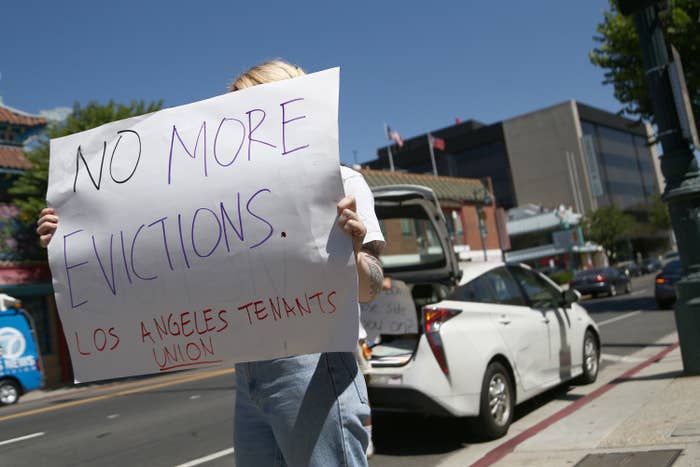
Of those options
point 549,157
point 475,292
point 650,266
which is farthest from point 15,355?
point 549,157

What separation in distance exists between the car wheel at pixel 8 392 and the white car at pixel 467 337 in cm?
1256

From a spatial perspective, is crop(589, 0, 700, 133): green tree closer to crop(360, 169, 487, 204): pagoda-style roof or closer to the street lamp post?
the street lamp post

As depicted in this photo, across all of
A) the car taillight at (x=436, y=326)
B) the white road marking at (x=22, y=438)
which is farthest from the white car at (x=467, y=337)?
the white road marking at (x=22, y=438)

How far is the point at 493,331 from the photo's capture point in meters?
5.91

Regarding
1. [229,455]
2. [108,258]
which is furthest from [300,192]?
[229,455]

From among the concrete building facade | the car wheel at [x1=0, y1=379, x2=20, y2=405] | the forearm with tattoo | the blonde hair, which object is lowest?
the car wheel at [x1=0, y1=379, x2=20, y2=405]

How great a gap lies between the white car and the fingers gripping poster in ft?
11.7

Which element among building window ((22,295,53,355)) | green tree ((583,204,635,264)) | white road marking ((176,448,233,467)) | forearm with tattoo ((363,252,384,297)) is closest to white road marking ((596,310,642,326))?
white road marking ((176,448,233,467))

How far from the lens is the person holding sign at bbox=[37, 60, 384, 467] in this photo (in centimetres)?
202

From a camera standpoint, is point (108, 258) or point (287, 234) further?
point (108, 258)

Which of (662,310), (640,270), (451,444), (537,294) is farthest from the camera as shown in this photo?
(640,270)

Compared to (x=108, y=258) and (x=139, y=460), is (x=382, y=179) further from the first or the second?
(x=108, y=258)

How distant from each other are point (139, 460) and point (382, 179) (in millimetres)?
27181

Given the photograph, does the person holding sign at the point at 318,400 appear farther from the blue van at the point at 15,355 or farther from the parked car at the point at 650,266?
the parked car at the point at 650,266
